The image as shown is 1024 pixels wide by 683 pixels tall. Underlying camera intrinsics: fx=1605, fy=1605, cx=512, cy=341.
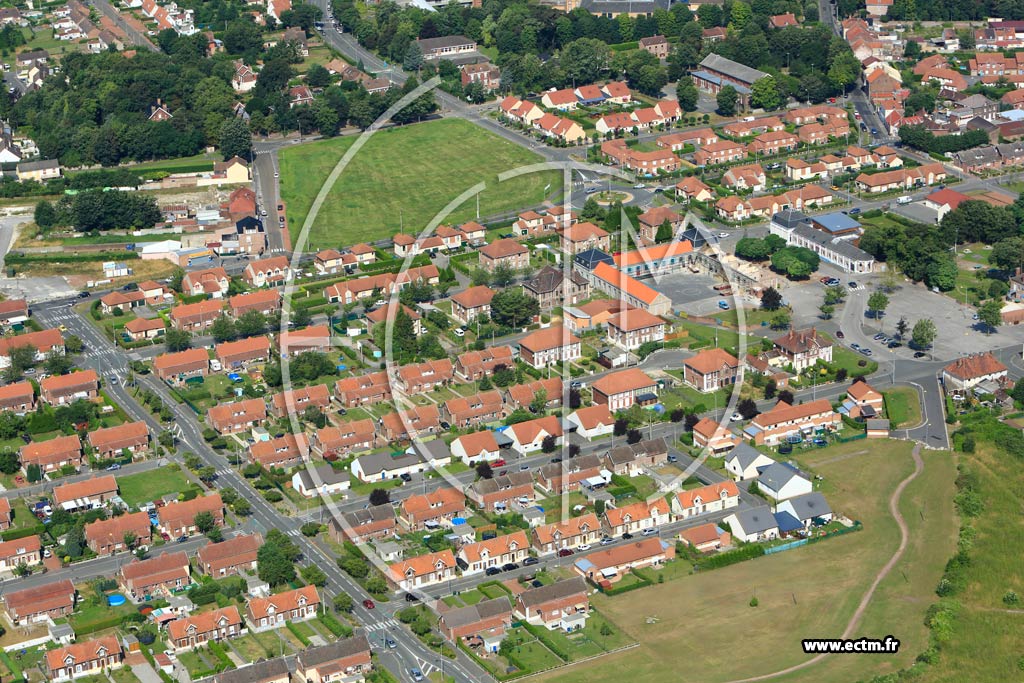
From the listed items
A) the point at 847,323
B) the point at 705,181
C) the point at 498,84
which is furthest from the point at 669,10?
the point at 847,323

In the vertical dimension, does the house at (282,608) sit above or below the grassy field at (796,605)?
above

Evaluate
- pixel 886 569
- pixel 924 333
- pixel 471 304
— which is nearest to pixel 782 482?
pixel 886 569

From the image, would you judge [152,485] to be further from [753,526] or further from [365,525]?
[753,526]

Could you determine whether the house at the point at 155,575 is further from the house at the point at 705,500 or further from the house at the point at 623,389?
the house at the point at 623,389

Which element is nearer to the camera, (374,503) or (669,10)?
(374,503)

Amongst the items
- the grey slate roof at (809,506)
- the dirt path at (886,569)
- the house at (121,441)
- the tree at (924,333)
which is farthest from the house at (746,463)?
the house at (121,441)

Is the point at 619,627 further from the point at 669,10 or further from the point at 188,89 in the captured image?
the point at 669,10
